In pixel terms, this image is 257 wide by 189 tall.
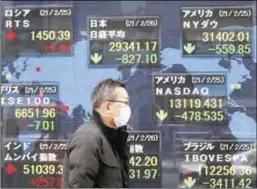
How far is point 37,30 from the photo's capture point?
4.16m

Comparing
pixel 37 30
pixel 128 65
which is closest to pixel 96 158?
pixel 128 65

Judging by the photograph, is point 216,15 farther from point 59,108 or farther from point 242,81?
point 59,108

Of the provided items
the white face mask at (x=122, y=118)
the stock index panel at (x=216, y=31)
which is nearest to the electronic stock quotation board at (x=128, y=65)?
the stock index panel at (x=216, y=31)

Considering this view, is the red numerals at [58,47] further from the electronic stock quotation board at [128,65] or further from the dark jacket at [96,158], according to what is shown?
the dark jacket at [96,158]

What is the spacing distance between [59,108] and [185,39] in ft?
3.93

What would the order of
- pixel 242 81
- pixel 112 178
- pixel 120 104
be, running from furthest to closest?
pixel 242 81
pixel 120 104
pixel 112 178

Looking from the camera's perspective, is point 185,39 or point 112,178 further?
point 185,39

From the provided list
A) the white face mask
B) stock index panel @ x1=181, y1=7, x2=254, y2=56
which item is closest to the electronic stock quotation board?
stock index panel @ x1=181, y1=7, x2=254, y2=56

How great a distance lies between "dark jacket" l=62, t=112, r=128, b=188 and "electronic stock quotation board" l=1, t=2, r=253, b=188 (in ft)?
4.55

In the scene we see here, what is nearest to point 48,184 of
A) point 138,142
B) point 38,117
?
point 38,117

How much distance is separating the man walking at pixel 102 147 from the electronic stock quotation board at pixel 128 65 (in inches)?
52.1

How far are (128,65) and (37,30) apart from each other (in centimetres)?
82

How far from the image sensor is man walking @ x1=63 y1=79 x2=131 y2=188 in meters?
2.50

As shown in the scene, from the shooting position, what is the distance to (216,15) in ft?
13.4
